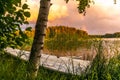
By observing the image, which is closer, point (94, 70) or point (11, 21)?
point (11, 21)

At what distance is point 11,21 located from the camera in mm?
6484

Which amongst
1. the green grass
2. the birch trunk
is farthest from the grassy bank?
the birch trunk

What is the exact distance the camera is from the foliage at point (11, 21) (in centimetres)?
641

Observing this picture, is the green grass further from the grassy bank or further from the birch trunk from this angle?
the birch trunk

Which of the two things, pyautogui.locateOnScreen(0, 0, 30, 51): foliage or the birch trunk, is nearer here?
pyautogui.locateOnScreen(0, 0, 30, 51): foliage

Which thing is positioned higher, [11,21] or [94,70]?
[11,21]

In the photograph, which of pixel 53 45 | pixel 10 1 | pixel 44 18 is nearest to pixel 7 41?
pixel 10 1

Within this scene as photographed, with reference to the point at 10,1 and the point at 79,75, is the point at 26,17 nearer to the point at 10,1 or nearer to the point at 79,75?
the point at 10,1

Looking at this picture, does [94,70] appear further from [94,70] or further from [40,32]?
[40,32]

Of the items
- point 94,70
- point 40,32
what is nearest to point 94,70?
point 94,70

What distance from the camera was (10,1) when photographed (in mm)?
6367

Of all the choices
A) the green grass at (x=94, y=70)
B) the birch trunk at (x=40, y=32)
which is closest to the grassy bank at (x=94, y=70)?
the green grass at (x=94, y=70)

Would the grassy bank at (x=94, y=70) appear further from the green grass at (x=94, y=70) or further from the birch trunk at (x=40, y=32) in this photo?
the birch trunk at (x=40, y=32)

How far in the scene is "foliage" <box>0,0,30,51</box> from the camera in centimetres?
641
